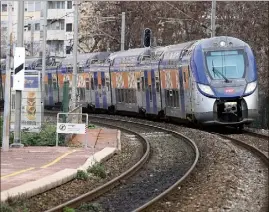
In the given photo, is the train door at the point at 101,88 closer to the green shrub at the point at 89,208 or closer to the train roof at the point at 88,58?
the train roof at the point at 88,58

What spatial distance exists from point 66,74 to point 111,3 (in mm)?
14543

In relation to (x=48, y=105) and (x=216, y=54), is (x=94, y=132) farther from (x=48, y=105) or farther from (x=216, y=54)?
(x=48, y=105)

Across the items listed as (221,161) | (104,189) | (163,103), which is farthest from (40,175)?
(163,103)

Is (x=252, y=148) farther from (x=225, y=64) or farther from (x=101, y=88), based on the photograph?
(x=101, y=88)

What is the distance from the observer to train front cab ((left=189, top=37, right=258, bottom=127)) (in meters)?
22.6

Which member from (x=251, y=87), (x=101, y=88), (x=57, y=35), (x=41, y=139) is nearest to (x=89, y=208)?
(x=41, y=139)

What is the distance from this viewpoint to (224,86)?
894 inches

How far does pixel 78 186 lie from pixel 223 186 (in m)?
2.69

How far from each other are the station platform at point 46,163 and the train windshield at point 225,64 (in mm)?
4188

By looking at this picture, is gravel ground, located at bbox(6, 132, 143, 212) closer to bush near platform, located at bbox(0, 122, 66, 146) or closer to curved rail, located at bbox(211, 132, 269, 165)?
bush near platform, located at bbox(0, 122, 66, 146)

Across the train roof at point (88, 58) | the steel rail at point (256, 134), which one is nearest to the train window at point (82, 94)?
the train roof at point (88, 58)

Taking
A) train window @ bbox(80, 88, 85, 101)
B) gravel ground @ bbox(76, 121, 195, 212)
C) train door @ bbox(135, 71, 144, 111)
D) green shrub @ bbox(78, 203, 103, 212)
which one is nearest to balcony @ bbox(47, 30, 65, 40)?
train window @ bbox(80, 88, 85, 101)

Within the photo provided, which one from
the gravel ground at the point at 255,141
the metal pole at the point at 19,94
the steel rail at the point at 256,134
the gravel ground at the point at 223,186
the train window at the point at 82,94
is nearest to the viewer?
the gravel ground at the point at 223,186

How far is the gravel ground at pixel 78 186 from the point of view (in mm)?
10398
